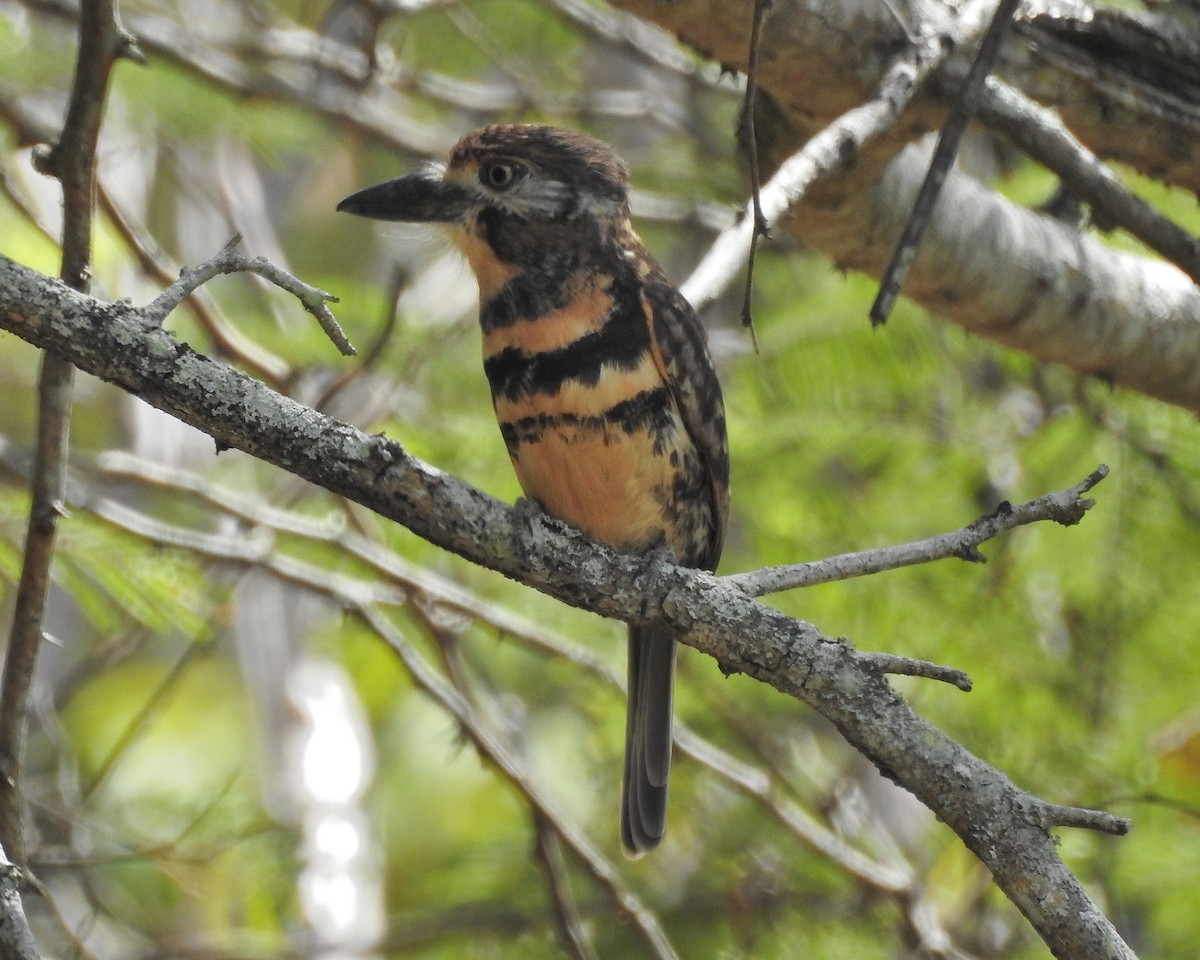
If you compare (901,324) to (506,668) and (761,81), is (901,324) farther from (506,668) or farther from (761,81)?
(506,668)

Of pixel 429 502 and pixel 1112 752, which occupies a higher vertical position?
pixel 1112 752

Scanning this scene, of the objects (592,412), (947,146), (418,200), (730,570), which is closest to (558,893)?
(592,412)

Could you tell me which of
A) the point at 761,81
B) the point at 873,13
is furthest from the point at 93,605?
the point at 873,13

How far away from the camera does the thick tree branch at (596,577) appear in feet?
6.49

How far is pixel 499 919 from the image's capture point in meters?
4.64

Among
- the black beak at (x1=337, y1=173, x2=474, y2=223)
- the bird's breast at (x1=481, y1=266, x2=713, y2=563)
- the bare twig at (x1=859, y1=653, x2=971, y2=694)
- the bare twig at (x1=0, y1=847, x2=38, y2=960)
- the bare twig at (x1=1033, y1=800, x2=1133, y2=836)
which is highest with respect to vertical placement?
the black beak at (x1=337, y1=173, x2=474, y2=223)

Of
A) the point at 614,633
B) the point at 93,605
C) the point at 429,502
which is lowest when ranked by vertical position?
the point at 429,502

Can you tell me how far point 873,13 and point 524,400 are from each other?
1063mm

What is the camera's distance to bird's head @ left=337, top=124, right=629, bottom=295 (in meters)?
3.32

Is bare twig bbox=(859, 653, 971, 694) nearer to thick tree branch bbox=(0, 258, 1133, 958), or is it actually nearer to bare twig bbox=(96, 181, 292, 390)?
thick tree branch bbox=(0, 258, 1133, 958)

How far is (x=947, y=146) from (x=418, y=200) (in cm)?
128

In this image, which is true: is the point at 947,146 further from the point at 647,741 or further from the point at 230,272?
the point at 647,741

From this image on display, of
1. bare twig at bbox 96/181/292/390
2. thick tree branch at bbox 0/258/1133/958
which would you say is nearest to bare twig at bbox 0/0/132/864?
thick tree branch at bbox 0/258/1133/958

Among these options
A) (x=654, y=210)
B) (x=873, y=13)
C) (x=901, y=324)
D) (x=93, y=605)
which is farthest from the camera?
(x=654, y=210)
